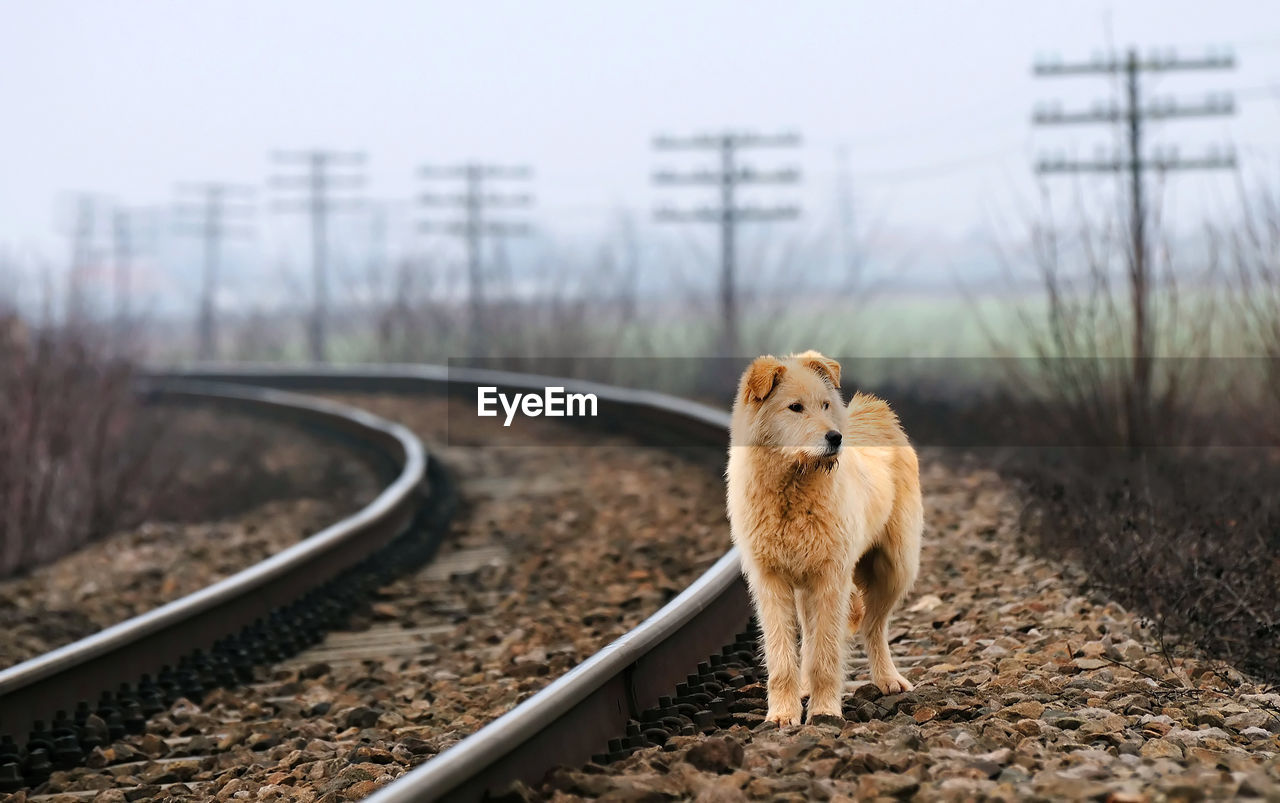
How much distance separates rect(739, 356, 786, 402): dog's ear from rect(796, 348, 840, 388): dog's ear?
11 centimetres

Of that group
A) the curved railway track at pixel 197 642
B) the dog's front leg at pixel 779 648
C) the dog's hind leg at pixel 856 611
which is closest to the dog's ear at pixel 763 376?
the dog's front leg at pixel 779 648

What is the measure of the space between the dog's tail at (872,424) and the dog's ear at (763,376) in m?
0.67

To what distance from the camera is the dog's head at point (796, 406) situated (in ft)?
14.8

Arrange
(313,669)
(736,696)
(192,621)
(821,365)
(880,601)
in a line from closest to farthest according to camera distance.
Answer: (821,365)
(880,601)
(736,696)
(313,669)
(192,621)

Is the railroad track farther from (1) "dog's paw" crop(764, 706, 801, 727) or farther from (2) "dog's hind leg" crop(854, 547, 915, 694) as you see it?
(2) "dog's hind leg" crop(854, 547, 915, 694)

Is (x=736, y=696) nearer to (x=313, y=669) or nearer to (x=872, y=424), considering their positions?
(x=872, y=424)

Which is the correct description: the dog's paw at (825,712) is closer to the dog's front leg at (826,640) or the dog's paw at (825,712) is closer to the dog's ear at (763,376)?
the dog's front leg at (826,640)

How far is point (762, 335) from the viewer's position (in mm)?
25641

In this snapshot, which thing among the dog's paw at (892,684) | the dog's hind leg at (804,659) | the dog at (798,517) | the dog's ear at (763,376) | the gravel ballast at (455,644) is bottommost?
the gravel ballast at (455,644)

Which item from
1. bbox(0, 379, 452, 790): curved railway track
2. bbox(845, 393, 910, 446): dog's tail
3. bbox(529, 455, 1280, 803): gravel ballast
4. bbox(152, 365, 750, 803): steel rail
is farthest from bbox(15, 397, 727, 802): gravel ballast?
bbox(845, 393, 910, 446): dog's tail

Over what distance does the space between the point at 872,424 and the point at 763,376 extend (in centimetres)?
89

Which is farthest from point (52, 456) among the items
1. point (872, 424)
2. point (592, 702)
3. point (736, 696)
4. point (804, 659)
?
point (804, 659)

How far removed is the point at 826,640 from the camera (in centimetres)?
481

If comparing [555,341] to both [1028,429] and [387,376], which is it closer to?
[387,376]
